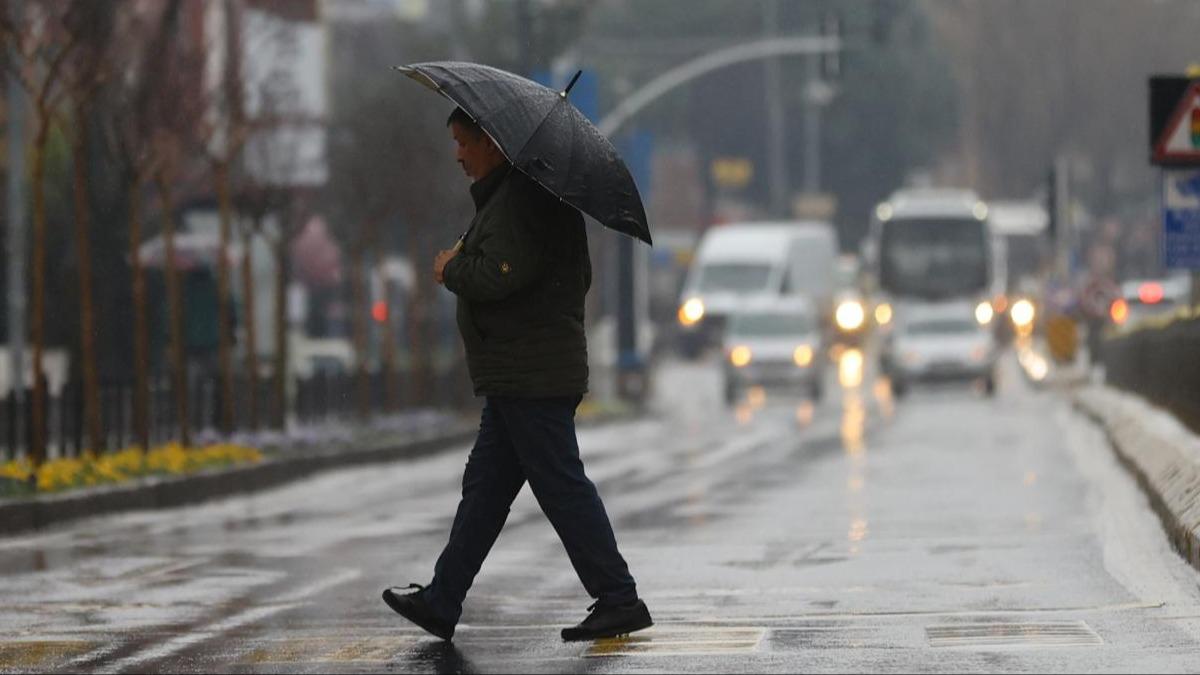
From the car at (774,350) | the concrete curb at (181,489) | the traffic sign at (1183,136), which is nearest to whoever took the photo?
the concrete curb at (181,489)

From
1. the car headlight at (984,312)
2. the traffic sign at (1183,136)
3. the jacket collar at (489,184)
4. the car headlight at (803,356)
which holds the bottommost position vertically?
the car headlight at (803,356)

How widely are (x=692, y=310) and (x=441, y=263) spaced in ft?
Answer: 193

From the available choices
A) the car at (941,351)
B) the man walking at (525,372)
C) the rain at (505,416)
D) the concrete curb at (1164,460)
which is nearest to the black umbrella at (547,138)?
the rain at (505,416)

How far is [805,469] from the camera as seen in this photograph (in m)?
24.4

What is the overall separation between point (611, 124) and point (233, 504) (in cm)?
2407

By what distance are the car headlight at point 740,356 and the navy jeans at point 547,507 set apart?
37.4m

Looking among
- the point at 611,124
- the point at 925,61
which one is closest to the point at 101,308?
the point at 611,124

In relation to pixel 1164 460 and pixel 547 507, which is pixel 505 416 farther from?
pixel 1164 460

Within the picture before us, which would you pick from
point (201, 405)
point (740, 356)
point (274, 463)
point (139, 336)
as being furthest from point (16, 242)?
point (740, 356)

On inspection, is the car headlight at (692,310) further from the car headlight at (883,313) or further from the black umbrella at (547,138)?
the black umbrella at (547,138)

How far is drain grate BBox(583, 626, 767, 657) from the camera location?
31.8 feet

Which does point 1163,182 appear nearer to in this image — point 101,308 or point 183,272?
point 101,308

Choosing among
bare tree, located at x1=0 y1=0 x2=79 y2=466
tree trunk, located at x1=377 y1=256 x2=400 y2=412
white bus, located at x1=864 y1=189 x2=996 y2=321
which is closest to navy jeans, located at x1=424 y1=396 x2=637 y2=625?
bare tree, located at x1=0 y1=0 x2=79 y2=466

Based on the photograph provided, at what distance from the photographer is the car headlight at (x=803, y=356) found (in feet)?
155
